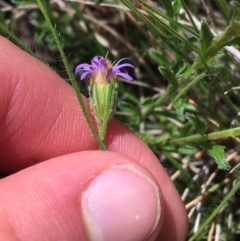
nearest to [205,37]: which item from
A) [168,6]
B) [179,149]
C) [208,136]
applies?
[168,6]

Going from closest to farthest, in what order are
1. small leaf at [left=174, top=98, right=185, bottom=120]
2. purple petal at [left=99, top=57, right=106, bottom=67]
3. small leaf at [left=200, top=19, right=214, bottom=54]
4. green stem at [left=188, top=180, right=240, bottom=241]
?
1. small leaf at [left=200, top=19, right=214, bottom=54]
2. green stem at [left=188, top=180, right=240, bottom=241]
3. purple petal at [left=99, top=57, right=106, bottom=67]
4. small leaf at [left=174, top=98, right=185, bottom=120]

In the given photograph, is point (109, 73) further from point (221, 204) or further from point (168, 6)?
point (221, 204)

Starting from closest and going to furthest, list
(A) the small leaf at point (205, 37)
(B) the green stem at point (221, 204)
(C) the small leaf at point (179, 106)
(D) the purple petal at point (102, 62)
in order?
1. (A) the small leaf at point (205, 37)
2. (B) the green stem at point (221, 204)
3. (D) the purple petal at point (102, 62)
4. (C) the small leaf at point (179, 106)

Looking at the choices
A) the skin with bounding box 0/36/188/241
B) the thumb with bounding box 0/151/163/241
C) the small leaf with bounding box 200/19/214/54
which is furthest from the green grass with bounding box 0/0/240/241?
the thumb with bounding box 0/151/163/241

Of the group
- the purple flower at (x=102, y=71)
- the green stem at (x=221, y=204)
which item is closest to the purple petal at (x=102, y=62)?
the purple flower at (x=102, y=71)

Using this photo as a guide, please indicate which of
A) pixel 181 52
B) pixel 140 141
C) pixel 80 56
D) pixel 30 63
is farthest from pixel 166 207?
pixel 80 56

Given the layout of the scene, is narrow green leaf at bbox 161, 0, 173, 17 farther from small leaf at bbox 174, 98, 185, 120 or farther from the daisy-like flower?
small leaf at bbox 174, 98, 185, 120

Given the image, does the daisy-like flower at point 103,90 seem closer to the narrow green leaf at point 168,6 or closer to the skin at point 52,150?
the skin at point 52,150
